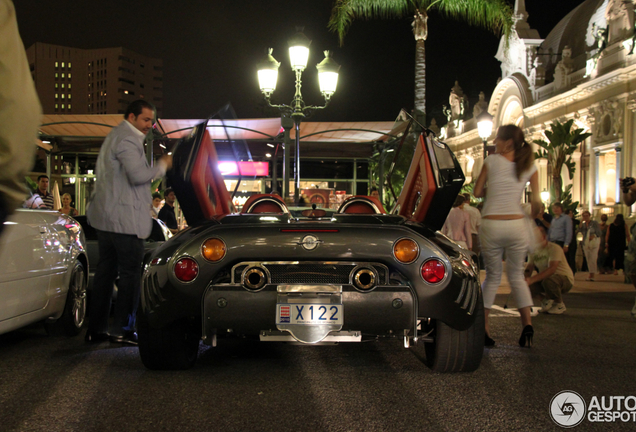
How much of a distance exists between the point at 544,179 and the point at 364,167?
45.2 ft

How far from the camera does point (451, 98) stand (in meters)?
59.2

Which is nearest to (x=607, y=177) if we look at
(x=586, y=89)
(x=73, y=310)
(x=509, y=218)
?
(x=586, y=89)

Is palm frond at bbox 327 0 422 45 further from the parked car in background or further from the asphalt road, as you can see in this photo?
the asphalt road

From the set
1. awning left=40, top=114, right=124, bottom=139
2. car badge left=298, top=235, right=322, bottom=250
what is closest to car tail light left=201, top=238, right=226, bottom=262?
car badge left=298, top=235, right=322, bottom=250

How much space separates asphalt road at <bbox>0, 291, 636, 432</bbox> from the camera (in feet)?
9.75

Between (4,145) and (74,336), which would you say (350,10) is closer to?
(74,336)

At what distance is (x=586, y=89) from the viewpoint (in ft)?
105

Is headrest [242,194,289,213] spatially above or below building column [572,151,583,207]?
below

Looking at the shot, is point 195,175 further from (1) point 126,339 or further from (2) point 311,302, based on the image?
(2) point 311,302

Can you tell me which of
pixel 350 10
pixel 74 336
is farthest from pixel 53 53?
pixel 74 336

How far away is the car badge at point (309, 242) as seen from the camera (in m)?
3.64

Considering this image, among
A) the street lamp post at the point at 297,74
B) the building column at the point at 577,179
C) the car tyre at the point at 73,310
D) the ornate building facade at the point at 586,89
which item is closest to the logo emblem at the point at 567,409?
the car tyre at the point at 73,310

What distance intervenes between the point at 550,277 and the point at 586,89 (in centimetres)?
2778

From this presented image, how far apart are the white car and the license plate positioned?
1605 mm
